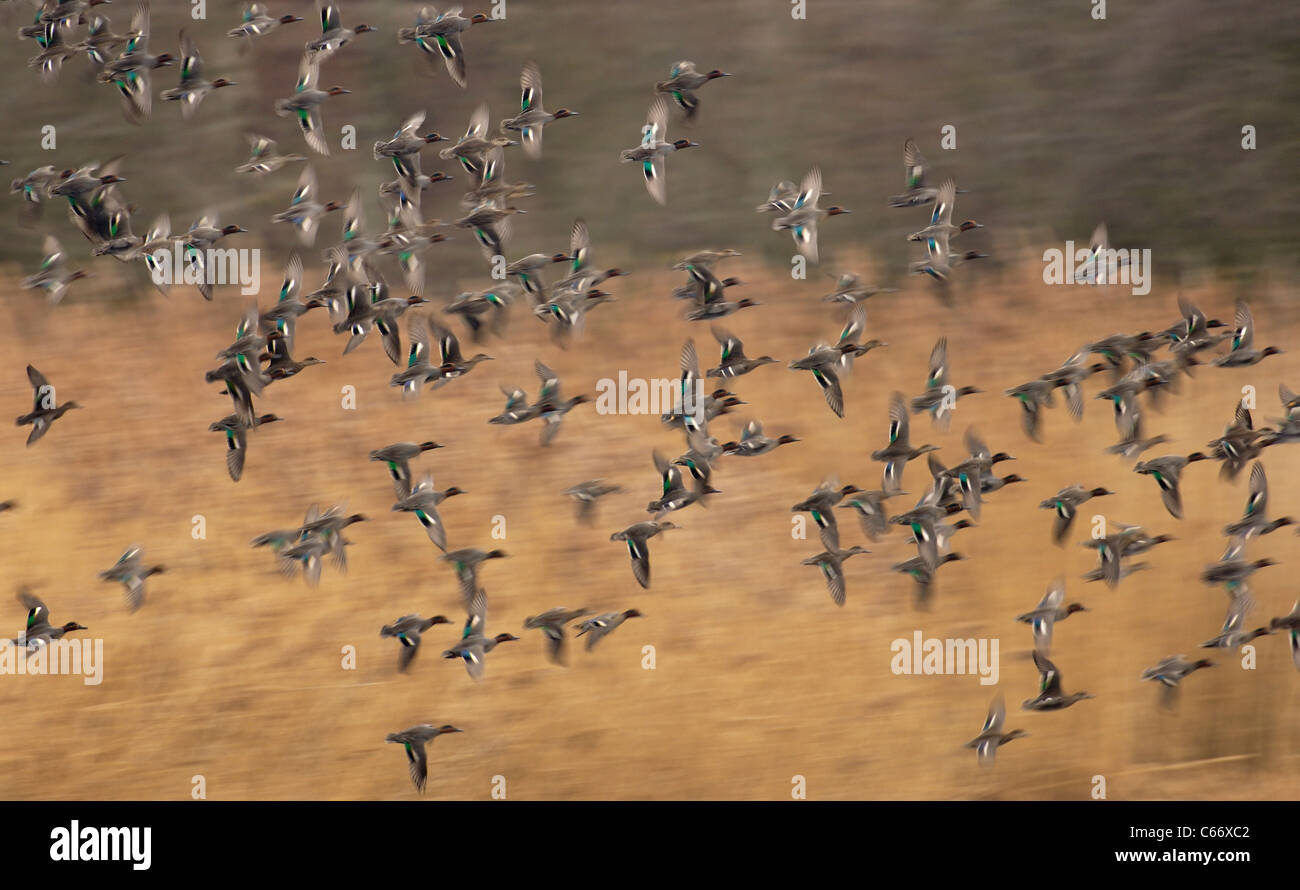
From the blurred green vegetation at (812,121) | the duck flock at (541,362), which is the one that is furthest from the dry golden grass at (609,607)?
the blurred green vegetation at (812,121)

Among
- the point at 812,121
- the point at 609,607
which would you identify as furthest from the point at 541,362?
the point at 812,121

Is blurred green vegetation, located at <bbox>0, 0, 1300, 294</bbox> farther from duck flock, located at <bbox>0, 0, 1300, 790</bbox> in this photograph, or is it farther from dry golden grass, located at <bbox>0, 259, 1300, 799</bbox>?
dry golden grass, located at <bbox>0, 259, 1300, 799</bbox>

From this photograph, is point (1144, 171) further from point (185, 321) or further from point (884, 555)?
point (185, 321)

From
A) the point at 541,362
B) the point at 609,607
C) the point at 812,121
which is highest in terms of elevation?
the point at 812,121

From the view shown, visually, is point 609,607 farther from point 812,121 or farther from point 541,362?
point 812,121

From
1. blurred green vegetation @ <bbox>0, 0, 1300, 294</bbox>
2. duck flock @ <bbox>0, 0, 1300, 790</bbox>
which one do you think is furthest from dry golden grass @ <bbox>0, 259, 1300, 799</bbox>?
blurred green vegetation @ <bbox>0, 0, 1300, 294</bbox>

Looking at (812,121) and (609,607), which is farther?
(812,121)

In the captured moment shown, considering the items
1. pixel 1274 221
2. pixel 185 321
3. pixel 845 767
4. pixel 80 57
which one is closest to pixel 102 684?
pixel 185 321
